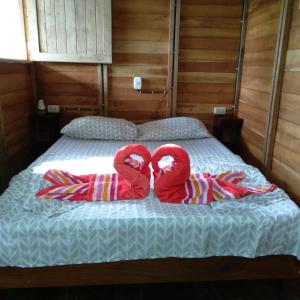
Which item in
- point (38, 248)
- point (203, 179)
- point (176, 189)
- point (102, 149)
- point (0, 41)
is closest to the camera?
point (38, 248)

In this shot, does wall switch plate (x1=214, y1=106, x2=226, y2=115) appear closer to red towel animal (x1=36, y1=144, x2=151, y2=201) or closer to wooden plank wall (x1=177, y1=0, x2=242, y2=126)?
wooden plank wall (x1=177, y1=0, x2=242, y2=126)

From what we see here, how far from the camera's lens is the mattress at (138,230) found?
4.08ft

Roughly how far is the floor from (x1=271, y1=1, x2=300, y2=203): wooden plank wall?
0.70 meters

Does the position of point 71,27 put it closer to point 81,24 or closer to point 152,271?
point 81,24

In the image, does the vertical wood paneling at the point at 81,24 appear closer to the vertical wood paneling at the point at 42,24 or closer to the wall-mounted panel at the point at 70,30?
the wall-mounted panel at the point at 70,30

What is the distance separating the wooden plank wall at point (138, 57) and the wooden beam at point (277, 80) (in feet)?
3.40

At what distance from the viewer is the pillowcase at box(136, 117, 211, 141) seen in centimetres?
258

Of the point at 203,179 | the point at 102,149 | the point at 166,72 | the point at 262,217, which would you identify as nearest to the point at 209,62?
the point at 166,72

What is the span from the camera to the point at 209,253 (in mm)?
1314

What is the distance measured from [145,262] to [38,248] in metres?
0.45

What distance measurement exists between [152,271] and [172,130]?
1.46m

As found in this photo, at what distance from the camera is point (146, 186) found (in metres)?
1.47

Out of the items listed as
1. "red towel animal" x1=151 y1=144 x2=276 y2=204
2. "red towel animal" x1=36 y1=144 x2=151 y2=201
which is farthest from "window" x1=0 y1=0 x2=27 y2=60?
"red towel animal" x1=151 y1=144 x2=276 y2=204

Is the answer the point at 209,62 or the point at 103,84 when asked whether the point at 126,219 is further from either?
the point at 209,62
